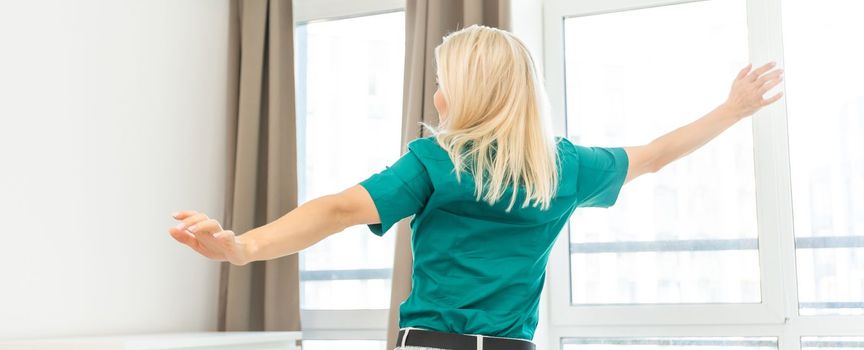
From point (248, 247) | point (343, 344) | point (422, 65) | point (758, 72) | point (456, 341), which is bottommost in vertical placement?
point (343, 344)

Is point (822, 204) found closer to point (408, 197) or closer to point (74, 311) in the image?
point (408, 197)

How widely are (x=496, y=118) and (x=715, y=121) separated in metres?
0.67

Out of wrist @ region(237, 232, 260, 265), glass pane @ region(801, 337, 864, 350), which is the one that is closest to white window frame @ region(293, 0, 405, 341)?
glass pane @ region(801, 337, 864, 350)

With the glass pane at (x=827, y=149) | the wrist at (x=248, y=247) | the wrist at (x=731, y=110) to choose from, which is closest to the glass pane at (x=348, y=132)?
the glass pane at (x=827, y=149)

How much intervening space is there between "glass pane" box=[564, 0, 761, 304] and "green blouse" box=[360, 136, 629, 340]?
1.39 m

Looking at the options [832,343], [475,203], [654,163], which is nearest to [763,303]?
[832,343]

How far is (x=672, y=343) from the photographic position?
2.86 m

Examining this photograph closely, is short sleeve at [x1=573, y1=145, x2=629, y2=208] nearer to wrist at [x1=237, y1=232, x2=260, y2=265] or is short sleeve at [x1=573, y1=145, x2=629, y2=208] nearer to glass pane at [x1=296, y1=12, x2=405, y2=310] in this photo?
wrist at [x1=237, y1=232, x2=260, y2=265]

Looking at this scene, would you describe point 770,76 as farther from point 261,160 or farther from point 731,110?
point 261,160

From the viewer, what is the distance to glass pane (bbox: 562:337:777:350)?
277 centimetres

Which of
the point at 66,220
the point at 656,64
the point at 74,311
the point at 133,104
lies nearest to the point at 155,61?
the point at 133,104

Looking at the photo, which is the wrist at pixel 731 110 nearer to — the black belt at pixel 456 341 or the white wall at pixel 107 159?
the black belt at pixel 456 341

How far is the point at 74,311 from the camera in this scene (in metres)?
2.73

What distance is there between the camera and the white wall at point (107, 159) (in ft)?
8.48
